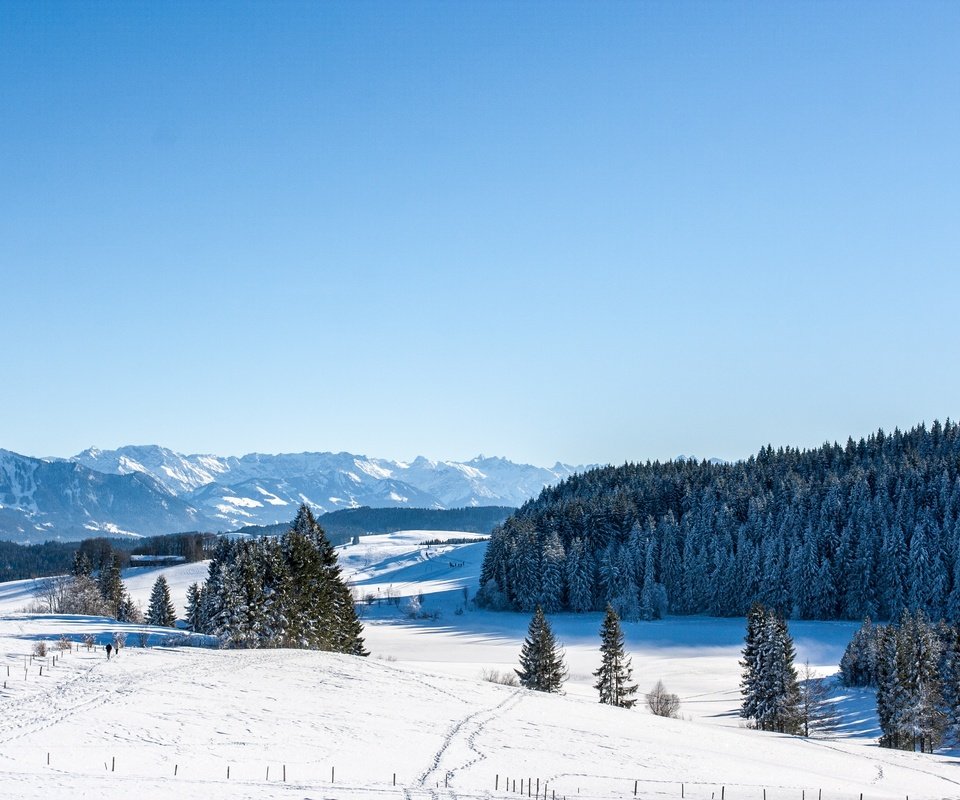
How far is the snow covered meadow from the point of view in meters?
36.5

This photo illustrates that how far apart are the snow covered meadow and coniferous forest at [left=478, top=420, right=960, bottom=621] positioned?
302 ft

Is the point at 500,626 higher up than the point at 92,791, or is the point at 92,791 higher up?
the point at 92,791

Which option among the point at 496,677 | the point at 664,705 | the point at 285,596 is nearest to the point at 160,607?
the point at 285,596

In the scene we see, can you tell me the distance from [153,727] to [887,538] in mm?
131600

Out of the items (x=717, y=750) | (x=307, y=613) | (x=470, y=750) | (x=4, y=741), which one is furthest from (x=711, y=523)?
(x=4, y=741)

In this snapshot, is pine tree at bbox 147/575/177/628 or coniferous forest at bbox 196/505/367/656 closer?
coniferous forest at bbox 196/505/367/656

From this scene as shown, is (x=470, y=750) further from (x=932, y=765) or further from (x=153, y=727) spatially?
(x=932, y=765)

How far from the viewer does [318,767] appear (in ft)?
129

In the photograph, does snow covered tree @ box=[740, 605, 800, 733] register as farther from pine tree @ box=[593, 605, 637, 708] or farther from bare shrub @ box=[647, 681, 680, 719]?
pine tree @ box=[593, 605, 637, 708]

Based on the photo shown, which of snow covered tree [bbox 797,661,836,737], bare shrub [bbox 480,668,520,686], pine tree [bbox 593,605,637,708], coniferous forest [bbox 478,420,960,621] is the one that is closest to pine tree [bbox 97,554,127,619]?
bare shrub [bbox 480,668,520,686]

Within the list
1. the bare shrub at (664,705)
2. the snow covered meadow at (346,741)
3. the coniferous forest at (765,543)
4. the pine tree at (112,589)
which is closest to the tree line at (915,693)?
the snow covered meadow at (346,741)

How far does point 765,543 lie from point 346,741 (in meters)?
124

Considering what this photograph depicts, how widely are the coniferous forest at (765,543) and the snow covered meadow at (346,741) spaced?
92.0 metres

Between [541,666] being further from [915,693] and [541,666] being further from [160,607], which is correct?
[160,607]
